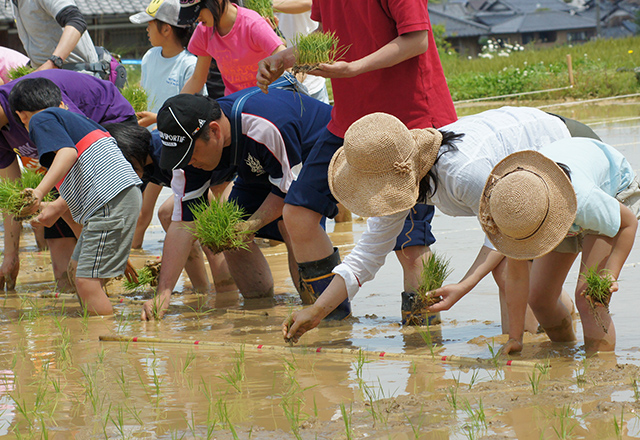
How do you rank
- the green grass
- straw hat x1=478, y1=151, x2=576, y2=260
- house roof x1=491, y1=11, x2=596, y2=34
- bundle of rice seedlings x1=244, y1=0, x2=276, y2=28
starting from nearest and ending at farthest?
straw hat x1=478, y1=151, x2=576, y2=260 < bundle of rice seedlings x1=244, y1=0, x2=276, y2=28 < the green grass < house roof x1=491, y1=11, x2=596, y2=34

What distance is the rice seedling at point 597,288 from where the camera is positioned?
2.86m

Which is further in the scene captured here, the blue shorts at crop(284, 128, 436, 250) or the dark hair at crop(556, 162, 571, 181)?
the blue shorts at crop(284, 128, 436, 250)

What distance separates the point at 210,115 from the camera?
12.9ft

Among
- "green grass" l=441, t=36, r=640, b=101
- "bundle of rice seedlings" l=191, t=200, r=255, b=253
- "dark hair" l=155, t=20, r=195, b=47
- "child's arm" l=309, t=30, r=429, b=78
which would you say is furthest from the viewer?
"green grass" l=441, t=36, r=640, b=101

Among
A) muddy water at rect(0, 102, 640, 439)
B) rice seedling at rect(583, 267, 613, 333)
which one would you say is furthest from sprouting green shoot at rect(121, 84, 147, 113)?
rice seedling at rect(583, 267, 613, 333)

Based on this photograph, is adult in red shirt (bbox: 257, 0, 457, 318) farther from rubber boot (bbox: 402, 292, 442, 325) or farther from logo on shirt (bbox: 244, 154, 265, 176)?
logo on shirt (bbox: 244, 154, 265, 176)

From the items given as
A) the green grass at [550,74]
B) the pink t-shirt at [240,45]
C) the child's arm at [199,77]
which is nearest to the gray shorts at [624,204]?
the pink t-shirt at [240,45]

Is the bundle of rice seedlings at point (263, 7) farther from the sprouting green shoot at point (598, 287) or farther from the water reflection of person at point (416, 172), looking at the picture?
the sprouting green shoot at point (598, 287)

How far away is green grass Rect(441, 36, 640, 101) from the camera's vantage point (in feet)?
56.8

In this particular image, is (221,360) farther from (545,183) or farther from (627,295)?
(627,295)

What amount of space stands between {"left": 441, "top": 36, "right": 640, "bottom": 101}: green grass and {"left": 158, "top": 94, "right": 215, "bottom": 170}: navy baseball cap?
14.7m

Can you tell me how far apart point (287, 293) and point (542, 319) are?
1.93 m

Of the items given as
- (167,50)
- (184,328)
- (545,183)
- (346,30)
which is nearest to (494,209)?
(545,183)

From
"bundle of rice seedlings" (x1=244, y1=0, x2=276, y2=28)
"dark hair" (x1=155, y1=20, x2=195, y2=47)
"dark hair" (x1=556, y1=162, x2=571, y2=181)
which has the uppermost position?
"bundle of rice seedlings" (x1=244, y1=0, x2=276, y2=28)
